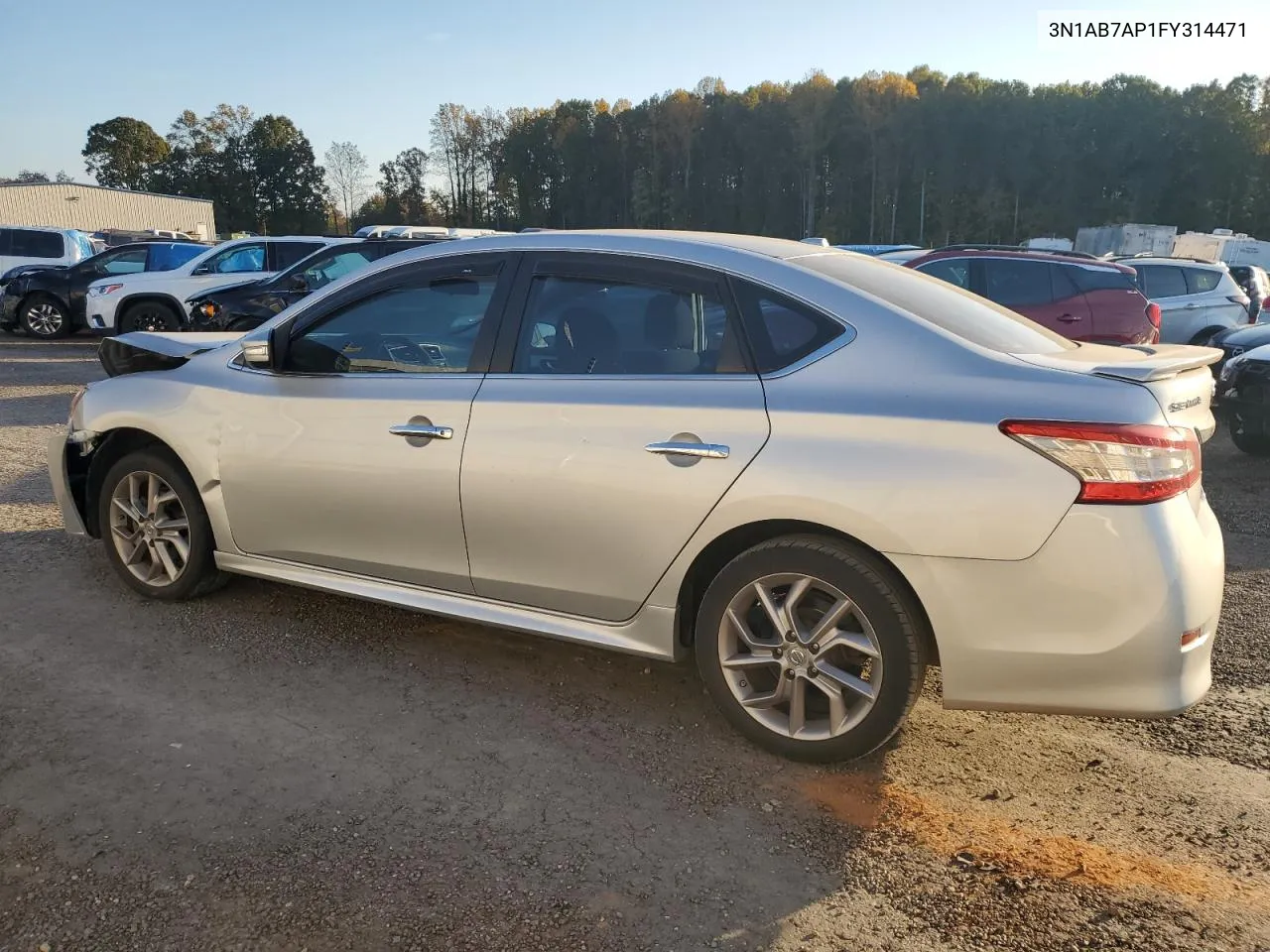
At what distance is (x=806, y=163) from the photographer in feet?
273

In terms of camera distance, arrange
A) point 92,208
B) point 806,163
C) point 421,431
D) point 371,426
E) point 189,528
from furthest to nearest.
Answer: point 806,163
point 92,208
point 189,528
point 371,426
point 421,431

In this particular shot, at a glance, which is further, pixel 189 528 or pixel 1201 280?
pixel 1201 280

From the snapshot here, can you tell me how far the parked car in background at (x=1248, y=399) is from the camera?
803 centimetres

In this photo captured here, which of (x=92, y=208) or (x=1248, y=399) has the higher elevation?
(x=92, y=208)

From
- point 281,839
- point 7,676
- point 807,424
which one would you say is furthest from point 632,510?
point 7,676

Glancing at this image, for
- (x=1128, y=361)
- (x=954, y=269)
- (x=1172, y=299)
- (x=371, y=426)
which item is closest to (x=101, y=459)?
(x=371, y=426)

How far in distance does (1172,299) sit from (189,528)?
1247 cm

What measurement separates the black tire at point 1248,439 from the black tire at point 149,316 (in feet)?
44.7

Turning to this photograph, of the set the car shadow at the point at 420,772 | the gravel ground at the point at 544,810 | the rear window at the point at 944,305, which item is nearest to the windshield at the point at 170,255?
the car shadow at the point at 420,772

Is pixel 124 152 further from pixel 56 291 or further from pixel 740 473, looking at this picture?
pixel 740 473

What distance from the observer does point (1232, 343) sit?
9.74 m

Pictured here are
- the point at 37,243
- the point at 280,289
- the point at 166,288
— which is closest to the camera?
the point at 280,289

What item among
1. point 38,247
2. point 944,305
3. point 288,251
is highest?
point 38,247

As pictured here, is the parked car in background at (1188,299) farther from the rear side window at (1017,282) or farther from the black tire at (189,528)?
the black tire at (189,528)
